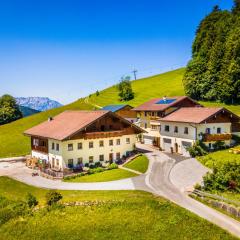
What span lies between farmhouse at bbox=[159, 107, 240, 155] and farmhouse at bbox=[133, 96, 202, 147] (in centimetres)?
394

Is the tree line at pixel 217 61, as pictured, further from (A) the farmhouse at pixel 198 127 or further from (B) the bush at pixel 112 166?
(B) the bush at pixel 112 166

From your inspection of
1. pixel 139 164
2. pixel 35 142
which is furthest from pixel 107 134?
pixel 35 142

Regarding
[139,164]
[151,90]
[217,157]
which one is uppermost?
[151,90]

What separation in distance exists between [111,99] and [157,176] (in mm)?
85066

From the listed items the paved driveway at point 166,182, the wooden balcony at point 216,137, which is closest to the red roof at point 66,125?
the paved driveway at point 166,182

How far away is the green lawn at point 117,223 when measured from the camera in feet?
104

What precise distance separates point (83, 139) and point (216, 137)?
68.7 ft

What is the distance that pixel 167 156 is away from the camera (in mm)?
59500

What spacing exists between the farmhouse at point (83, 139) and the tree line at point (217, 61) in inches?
1291

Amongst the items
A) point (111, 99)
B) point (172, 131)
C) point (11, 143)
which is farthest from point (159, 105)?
point (111, 99)

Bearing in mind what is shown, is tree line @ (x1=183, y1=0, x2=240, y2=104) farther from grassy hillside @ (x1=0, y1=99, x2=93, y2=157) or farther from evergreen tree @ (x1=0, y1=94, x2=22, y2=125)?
evergreen tree @ (x1=0, y1=94, x2=22, y2=125)

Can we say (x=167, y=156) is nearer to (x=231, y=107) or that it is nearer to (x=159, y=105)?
(x=159, y=105)

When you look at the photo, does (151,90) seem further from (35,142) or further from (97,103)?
(35,142)

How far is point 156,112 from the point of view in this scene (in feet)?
232
